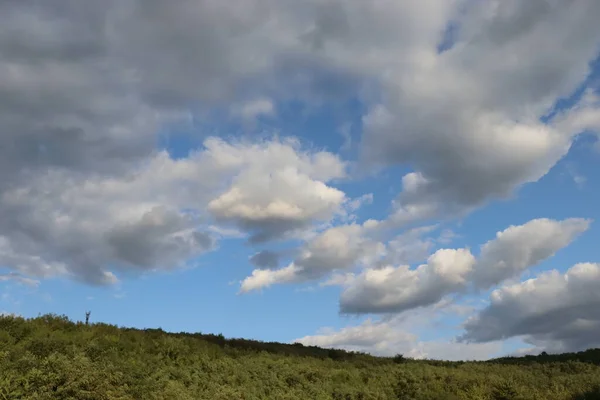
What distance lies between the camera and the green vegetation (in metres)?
13.7

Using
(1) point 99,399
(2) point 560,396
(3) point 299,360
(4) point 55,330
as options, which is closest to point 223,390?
(1) point 99,399

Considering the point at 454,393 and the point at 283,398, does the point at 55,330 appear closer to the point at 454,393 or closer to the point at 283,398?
the point at 283,398

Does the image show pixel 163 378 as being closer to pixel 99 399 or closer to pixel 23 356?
pixel 99 399

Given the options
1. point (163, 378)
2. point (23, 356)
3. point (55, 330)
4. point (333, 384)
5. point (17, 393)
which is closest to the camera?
point (17, 393)

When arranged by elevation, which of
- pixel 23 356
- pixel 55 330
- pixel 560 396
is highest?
pixel 55 330

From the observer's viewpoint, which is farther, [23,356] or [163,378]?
[163,378]

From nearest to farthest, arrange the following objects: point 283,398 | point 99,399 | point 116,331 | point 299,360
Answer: point 99,399, point 283,398, point 116,331, point 299,360

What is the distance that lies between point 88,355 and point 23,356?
2.25m

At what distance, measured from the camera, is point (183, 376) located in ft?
56.2

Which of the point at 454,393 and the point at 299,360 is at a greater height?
the point at 299,360

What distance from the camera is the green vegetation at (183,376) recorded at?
13.7m

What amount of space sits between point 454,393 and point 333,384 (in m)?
5.78

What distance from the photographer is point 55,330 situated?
757 inches

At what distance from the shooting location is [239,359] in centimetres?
2298
